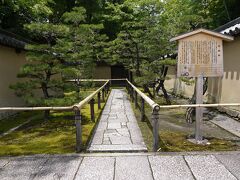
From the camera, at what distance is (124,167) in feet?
14.4

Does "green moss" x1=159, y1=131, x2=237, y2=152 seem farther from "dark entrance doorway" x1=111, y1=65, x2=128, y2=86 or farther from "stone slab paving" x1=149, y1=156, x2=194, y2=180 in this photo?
"dark entrance doorway" x1=111, y1=65, x2=128, y2=86

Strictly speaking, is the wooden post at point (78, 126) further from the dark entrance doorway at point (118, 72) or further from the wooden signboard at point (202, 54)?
the dark entrance doorway at point (118, 72)

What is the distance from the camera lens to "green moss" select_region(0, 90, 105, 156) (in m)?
5.55

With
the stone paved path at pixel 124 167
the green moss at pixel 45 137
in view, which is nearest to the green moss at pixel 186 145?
the stone paved path at pixel 124 167

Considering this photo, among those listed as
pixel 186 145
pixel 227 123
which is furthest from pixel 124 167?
pixel 227 123

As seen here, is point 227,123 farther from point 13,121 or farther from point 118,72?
point 118,72

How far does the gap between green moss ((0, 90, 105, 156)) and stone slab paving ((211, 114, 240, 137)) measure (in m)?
3.79

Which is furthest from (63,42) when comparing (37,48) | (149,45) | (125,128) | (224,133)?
(224,133)

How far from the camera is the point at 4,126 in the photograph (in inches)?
322

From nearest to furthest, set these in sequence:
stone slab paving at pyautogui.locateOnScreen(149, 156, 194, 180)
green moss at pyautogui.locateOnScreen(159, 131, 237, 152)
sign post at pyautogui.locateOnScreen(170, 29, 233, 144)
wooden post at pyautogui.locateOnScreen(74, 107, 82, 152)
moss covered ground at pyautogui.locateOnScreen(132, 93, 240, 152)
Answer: stone slab paving at pyautogui.locateOnScreen(149, 156, 194, 180)
wooden post at pyautogui.locateOnScreen(74, 107, 82, 152)
green moss at pyautogui.locateOnScreen(159, 131, 237, 152)
moss covered ground at pyautogui.locateOnScreen(132, 93, 240, 152)
sign post at pyautogui.locateOnScreen(170, 29, 233, 144)

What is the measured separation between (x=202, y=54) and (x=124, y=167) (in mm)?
3011

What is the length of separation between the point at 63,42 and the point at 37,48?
859 mm

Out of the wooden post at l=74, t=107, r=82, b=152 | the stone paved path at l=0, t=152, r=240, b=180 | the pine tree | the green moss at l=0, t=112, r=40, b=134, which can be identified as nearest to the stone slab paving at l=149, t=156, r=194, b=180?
the stone paved path at l=0, t=152, r=240, b=180

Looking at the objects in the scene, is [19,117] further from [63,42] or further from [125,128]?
[125,128]
